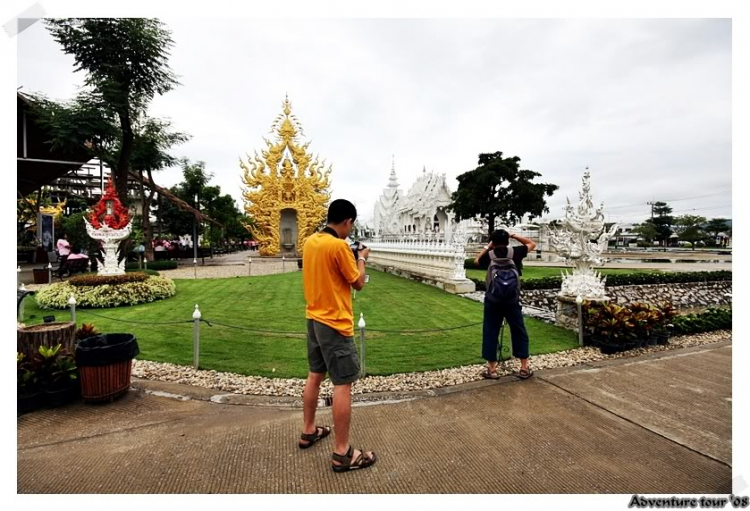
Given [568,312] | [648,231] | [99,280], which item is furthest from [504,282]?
[648,231]

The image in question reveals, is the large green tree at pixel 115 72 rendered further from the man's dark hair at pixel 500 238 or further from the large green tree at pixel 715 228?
the large green tree at pixel 715 228

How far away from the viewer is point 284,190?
25281 millimetres

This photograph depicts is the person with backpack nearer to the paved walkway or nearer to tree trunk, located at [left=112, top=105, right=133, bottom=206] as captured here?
the paved walkway

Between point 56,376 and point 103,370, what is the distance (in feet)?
1.43

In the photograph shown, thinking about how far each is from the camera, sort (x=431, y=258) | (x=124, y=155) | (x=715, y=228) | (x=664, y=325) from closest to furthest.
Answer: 1. (x=664, y=325)
2. (x=431, y=258)
3. (x=124, y=155)
4. (x=715, y=228)

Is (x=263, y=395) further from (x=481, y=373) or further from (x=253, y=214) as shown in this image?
(x=253, y=214)

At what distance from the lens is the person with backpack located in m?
4.25

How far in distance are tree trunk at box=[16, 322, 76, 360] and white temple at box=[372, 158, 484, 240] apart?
Result: 56.1ft

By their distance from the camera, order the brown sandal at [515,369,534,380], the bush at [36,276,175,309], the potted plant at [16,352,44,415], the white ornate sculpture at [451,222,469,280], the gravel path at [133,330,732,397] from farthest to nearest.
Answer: the white ornate sculpture at [451,222,469,280] → the bush at [36,276,175,309] → the brown sandal at [515,369,534,380] → the gravel path at [133,330,732,397] → the potted plant at [16,352,44,415]

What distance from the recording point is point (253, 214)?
81.8ft

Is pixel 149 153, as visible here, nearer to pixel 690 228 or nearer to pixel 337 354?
pixel 337 354

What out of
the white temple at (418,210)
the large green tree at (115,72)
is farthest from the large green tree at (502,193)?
the large green tree at (115,72)

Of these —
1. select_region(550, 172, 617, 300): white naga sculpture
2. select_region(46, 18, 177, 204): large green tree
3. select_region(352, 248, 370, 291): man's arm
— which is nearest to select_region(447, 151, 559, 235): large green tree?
select_region(550, 172, 617, 300): white naga sculpture

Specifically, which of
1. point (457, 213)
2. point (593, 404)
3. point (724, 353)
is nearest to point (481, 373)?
point (593, 404)
